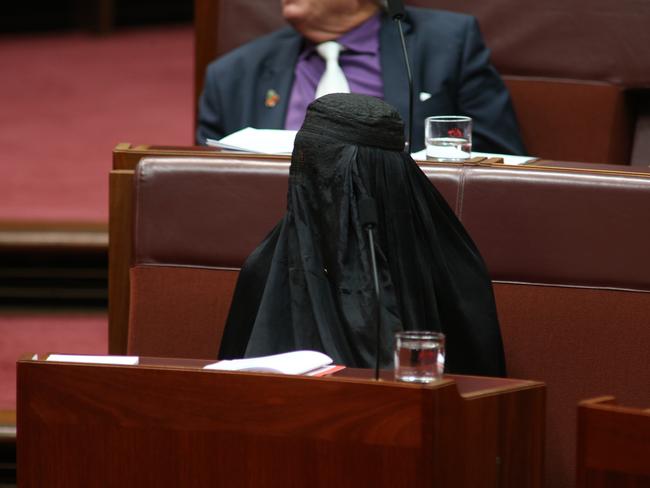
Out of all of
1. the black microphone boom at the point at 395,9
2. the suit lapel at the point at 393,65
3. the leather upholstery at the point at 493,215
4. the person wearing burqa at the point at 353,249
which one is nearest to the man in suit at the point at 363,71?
the suit lapel at the point at 393,65

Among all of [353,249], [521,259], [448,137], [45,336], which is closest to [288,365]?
[353,249]

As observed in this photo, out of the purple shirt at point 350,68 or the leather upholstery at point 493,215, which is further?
the purple shirt at point 350,68

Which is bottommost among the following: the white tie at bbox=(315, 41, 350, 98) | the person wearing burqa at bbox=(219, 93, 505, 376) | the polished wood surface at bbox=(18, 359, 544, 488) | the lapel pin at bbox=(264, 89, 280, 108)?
the polished wood surface at bbox=(18, 359, 544, 488)

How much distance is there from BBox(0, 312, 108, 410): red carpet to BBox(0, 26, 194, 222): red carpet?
0.81 feet

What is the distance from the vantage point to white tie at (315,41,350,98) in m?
2.00

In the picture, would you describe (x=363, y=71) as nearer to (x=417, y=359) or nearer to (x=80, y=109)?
(x=417, y=359)

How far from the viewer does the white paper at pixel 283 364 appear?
1.06m

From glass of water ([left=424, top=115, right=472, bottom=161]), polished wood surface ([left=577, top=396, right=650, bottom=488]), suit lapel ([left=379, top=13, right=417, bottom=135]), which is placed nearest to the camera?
polished wood surface ([left=577, top=396, right=650, bottom=488])

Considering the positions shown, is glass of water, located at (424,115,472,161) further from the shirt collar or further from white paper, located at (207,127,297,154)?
the shirt collar

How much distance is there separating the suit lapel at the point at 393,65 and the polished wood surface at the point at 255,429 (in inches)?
36.9

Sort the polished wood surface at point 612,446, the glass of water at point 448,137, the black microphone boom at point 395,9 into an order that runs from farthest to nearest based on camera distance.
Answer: the black microphone boom at point 395,9
the glass of water at point 448,137
the polished wood surface at point 612,446

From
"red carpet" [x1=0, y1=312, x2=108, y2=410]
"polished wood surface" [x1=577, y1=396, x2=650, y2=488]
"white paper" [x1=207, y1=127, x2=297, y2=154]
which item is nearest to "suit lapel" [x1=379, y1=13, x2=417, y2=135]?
"white paper" [x1=207, y1=127, x2=297, y2=154]

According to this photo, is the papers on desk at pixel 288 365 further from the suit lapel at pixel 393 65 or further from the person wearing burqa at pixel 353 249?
the suit lapel at pixel 393 65

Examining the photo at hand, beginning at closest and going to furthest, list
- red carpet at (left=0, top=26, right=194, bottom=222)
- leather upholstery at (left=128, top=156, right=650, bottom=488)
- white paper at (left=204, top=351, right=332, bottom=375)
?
white paper at (left=204, top=351, right=332, bottom=375) → leather upholstery at (left=128, top=156, right=650, bottom=488) → red carpet at (left=0, top=26, right=194, bottom=222)
